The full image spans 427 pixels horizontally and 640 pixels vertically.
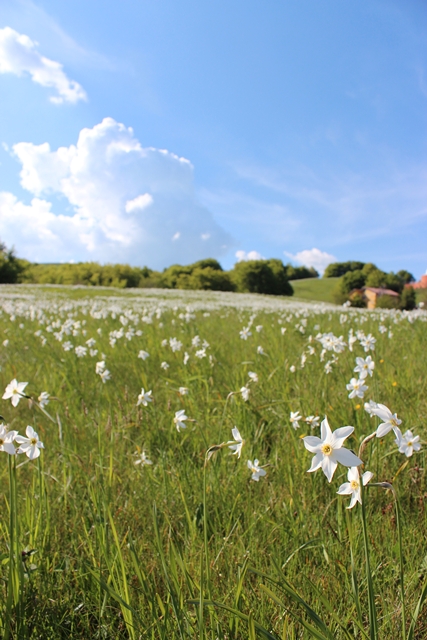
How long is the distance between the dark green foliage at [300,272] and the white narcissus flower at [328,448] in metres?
138

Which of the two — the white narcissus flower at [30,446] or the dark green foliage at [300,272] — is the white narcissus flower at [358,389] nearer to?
the white narcissus flower at [30,446]

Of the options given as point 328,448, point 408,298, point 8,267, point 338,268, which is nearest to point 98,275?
point 8,267

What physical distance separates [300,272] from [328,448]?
477 ft

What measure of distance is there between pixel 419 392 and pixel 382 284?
296 ft

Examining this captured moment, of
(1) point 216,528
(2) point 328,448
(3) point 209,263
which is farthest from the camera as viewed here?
(3) point 209,263

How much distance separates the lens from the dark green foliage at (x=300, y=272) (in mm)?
137875

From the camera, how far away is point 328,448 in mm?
1048

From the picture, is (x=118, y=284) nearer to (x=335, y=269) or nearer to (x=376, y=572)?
(x=376, y=572)

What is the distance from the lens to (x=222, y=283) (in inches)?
3433

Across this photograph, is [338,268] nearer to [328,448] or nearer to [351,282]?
[351,282]

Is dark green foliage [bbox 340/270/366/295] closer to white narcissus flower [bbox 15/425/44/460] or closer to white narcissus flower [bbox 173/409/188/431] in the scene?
white narcissus flower [bbox 173/409/188/431]

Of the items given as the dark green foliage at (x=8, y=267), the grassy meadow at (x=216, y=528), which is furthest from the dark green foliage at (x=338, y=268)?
the grassy meadow at (x=216, y=528)

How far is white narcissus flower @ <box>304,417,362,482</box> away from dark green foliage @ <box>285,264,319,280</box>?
137757mm

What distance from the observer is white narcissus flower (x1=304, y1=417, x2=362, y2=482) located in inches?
39.2
